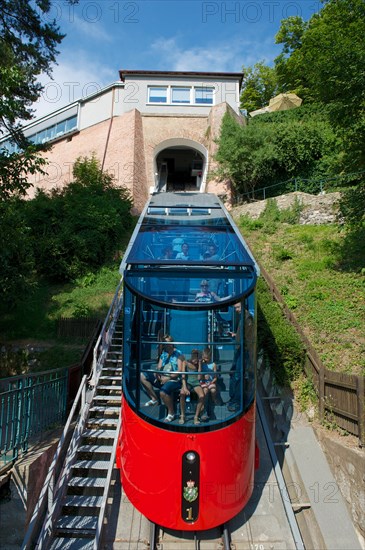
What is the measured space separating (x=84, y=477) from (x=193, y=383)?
3477mm

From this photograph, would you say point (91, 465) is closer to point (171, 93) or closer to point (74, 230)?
point (74, 230)

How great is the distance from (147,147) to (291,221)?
13.2 metres

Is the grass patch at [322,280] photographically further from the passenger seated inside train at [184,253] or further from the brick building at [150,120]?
the brick building at [150,120]

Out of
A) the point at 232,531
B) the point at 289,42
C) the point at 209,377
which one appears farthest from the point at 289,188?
the point at 289,42

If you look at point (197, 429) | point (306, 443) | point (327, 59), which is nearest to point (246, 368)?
point (197, 429)

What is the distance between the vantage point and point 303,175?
22.9 meters

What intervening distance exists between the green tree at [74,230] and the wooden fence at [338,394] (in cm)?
1123

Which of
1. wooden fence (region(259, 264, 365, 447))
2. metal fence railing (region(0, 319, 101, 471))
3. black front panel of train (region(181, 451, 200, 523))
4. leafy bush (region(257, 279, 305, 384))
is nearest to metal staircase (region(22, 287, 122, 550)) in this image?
metal fence railing (region(0, 319, 101, 471))

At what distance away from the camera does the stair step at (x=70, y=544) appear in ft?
17.1

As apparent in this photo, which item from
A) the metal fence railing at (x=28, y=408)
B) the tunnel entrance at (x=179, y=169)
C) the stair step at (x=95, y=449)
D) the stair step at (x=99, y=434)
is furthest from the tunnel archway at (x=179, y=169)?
the stair step at (x=95, y=449)

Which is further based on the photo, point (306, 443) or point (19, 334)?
point (19, 334)

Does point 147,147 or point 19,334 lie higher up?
point 147,147

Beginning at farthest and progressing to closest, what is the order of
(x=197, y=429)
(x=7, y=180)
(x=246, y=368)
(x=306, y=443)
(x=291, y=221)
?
1. (x=291, y=221)
2. (x=7, y=180)
3. (x=306, y=443)
4. (x=246, y=368)
5. (x=197, y=429)

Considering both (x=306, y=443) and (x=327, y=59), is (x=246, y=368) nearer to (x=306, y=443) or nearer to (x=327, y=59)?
(x=306, y=443)
